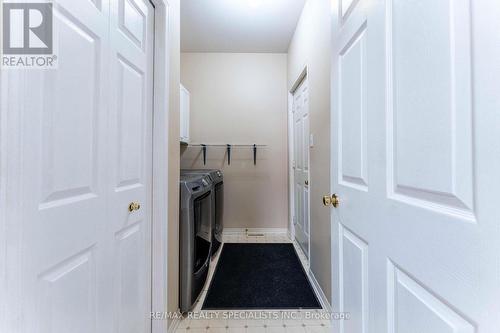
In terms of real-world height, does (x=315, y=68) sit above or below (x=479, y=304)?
above

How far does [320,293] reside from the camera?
1913mm

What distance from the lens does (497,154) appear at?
412 mm

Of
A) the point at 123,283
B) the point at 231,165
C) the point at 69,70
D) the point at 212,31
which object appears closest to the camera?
the point at 69,70

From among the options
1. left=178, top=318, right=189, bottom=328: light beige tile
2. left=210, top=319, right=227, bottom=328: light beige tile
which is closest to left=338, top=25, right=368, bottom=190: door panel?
left=210, top=319, right=227, bottom=328: light beige tile

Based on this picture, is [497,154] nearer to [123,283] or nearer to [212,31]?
[123,283]

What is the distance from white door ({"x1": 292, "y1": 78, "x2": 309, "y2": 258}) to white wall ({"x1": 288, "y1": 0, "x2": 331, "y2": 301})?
34 cm

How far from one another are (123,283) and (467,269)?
1.22m

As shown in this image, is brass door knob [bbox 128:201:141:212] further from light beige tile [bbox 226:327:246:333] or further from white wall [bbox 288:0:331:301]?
white wall [bbox 288:0:331:301]

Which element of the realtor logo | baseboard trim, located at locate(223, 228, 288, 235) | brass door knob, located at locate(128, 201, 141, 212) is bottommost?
baseboard trim, located at locate(223, 228, 288, 235)

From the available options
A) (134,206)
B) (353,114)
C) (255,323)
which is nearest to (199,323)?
(255,323)

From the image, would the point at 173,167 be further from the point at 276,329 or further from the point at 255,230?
the point at 255,230

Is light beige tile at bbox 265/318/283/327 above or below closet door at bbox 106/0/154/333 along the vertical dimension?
below

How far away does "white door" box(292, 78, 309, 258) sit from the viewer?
8.66 feet

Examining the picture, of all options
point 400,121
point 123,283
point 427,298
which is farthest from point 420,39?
point 123,283
